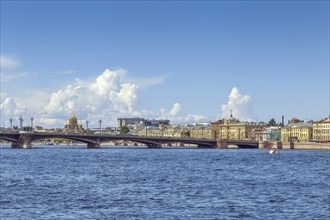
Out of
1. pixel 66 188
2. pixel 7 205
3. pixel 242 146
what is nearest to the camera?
pixel 7 205

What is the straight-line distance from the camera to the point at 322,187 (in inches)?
1848

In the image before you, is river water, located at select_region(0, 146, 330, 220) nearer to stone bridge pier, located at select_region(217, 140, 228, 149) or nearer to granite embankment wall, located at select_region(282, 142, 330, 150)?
granite embankment wall, located at select_region(282, 142, 330, 150)

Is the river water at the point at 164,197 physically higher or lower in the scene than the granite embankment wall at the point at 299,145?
lower

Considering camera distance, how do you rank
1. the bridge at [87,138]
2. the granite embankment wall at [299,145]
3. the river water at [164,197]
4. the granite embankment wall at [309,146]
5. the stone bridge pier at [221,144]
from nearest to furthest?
the river water at [164,197], the bridge at [87,138], the granite embankment wall at [309,146], the granite embankment wall at [299,145], the stone bridge pier at [221,144]

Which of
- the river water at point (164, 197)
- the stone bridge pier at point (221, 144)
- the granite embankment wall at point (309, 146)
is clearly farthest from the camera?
the stone bridge pier at point (221, 144)

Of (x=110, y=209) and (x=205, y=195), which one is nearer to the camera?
(x=110, y=209)

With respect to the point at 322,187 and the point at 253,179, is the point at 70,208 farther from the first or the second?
the point at 253,179

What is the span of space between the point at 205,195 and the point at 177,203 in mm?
4340

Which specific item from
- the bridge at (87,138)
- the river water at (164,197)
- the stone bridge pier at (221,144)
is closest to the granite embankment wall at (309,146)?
the bridge at (87,138)

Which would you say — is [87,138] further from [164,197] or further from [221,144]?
[164,197]

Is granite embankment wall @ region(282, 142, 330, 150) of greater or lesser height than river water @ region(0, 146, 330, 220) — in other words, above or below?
above

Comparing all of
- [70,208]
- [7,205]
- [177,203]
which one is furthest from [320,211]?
[7,205]

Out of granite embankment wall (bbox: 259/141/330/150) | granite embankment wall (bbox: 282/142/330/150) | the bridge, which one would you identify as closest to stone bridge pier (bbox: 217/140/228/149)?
the bridge

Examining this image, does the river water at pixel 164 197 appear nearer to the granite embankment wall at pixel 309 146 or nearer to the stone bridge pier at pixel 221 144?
the granite embankment wall at pixel 309 146
